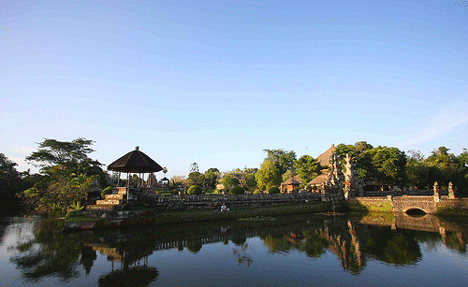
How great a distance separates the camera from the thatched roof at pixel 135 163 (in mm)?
20453

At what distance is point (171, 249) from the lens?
40.9ft

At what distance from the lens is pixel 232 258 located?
11148mm

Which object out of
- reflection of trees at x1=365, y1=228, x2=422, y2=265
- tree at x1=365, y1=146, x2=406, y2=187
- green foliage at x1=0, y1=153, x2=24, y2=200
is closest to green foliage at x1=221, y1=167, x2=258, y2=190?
tree at x1=365, y1=146, x2=406, y2=187

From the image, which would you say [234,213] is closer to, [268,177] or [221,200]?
[221,200]

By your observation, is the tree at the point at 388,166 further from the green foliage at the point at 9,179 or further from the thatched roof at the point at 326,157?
the green foliage at the point at 9,179

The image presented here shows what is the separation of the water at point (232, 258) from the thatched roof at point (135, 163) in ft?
18.4

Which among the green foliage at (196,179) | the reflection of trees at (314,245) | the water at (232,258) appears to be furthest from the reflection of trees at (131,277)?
the green foliage at (196,179)

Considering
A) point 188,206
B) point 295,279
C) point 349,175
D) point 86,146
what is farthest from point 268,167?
point 295,279

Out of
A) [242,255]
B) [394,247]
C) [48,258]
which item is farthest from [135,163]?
[394,247]

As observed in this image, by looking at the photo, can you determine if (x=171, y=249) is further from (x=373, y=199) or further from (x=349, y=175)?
(x=349, y=175)

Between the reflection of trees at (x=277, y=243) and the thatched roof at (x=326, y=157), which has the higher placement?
the thatched roof at (x=326, y=157)

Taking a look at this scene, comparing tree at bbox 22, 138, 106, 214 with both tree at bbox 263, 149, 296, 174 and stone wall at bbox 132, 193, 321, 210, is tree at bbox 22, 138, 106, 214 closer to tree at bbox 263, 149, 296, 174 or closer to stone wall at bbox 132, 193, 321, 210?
stone wall at bbox 132, 193, 321, 210

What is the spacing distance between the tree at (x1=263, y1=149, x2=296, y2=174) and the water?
53503 mm

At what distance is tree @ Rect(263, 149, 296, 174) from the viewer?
70.9m
